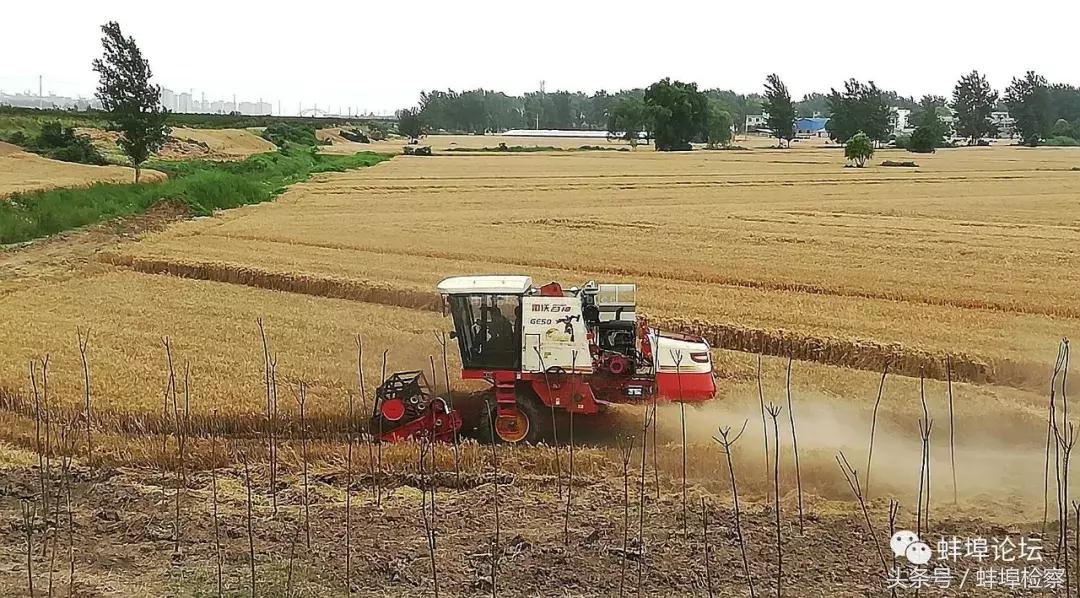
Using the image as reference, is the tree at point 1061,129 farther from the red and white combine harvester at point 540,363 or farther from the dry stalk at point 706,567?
the dry stalk at point 706,567

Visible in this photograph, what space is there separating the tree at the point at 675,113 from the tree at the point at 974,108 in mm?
42272

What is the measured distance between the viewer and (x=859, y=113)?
10488 cm

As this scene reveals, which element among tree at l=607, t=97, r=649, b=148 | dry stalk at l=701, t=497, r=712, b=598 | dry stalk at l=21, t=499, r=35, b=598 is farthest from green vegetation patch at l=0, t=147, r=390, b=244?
tree at l=607, t=97, r=649, b=148

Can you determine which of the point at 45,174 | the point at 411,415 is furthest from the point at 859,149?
the point at 411,415

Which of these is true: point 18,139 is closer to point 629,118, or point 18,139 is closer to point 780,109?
point 629,118

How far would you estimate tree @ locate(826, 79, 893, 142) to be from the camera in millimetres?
104250

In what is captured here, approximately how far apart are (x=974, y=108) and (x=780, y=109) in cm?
2863

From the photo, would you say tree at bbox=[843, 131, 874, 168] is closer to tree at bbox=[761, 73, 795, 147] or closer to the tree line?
the tree line

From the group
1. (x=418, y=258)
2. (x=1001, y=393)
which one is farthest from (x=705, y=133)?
(x=1001, y=393)

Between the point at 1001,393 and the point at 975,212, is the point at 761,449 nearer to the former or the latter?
the point at 1001,393

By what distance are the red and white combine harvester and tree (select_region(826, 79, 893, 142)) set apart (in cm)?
9986

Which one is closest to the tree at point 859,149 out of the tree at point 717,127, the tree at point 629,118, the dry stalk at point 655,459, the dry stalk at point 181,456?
the tree at point 717,127

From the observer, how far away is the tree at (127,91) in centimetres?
4062

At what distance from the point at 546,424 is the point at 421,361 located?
341cm
